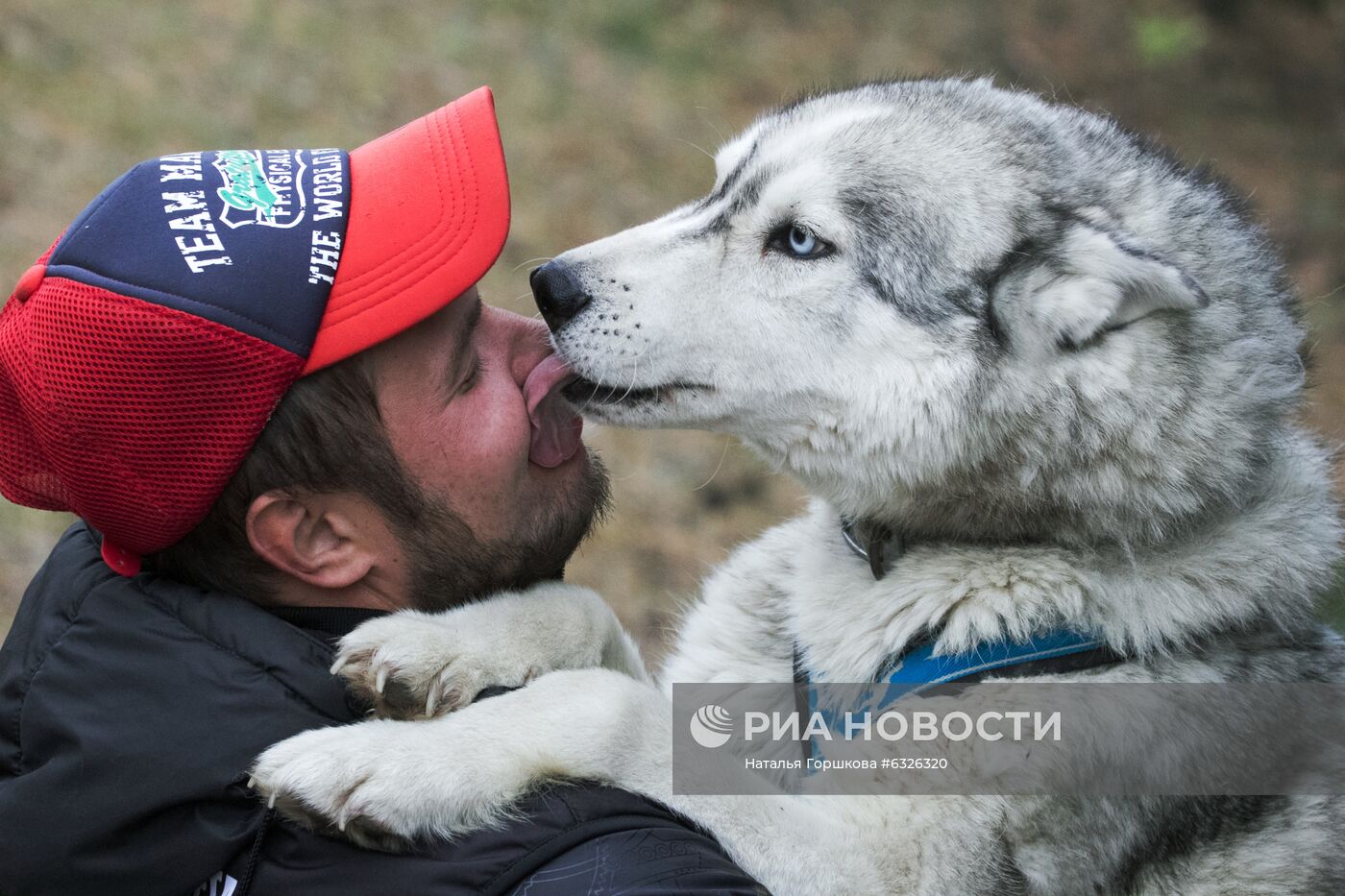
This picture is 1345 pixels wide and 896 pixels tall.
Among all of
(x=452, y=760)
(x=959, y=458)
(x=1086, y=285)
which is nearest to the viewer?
(x=452, y=760)

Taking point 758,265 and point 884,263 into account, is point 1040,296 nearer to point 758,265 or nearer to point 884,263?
point 884,263

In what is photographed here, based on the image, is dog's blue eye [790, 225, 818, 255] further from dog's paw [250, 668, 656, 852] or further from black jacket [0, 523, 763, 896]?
black jacket [0, 523, 763, 896]

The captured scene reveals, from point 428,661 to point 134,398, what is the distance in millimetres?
761

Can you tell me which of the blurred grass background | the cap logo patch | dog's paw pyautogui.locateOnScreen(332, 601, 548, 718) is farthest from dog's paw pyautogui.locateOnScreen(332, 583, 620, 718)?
the blurred grass background

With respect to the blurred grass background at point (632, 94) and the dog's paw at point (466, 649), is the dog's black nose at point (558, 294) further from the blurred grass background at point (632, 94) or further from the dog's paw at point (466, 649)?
the blurred grass background at point (632, 94)

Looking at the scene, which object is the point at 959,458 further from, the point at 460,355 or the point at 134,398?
the point at 134,398

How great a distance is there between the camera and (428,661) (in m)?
2.46

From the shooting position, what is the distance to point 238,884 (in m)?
2.12

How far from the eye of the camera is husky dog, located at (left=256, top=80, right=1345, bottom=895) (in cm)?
240

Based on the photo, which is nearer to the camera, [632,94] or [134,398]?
[134,398]

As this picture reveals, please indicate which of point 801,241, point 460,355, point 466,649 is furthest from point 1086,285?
point 466,649

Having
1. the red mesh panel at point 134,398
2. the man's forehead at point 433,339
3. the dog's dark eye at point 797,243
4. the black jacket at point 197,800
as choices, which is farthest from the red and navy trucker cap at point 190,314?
the dog's dark eye at point 797,243

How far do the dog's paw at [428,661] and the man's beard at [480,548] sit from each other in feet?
0.31

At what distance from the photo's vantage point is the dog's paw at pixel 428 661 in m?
2.40
